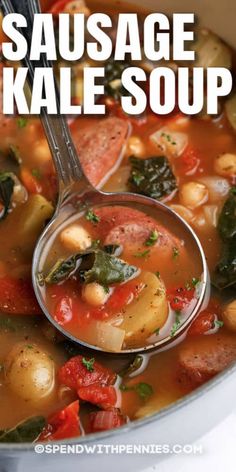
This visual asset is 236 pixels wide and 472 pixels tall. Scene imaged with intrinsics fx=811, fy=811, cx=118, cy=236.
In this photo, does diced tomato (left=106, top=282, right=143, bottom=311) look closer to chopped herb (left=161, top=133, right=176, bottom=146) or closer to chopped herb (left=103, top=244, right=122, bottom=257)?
chopped herb (left=103, top=244, right=122, bottom=257)

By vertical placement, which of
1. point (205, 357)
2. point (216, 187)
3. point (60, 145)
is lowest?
point (205, 357)

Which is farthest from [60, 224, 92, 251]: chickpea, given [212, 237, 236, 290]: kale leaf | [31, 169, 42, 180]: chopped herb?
[212, 237, 236, 290]: kale leaf

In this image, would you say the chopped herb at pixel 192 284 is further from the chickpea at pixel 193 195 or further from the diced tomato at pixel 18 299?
the diced tomato at pixel 18 299

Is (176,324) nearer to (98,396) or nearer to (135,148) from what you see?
(98,396)

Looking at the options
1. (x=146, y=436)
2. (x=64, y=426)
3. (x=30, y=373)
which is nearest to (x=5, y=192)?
(x=30, y=373)

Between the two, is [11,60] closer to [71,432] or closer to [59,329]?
[59,329]

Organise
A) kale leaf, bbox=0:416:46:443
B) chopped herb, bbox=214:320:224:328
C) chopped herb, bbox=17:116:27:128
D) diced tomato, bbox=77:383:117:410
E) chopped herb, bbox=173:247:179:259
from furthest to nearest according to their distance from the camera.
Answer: chopped herb, bbox=17:116:27:128 < chopped herb, bbox=173:247:179:259 < chopped herb, bbox=214:320:224:328 < diced tomato, bbox=77:383:117:410 < kale leaf, bbox=0:416:46:443
